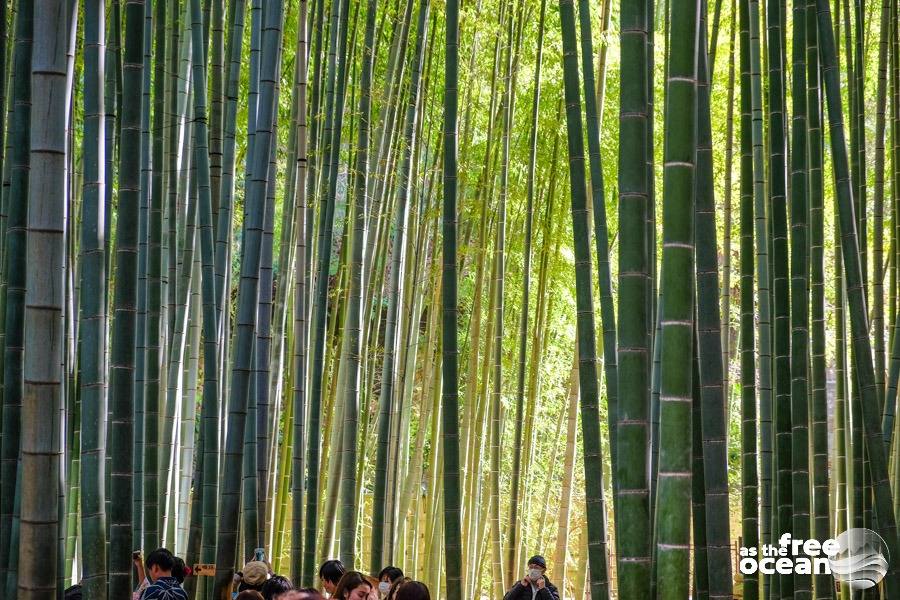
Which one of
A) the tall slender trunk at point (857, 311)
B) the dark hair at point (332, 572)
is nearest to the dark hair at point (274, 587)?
the dark hair at point (332, 572)

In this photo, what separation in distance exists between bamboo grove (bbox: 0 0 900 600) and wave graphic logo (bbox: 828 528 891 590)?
0.10 m

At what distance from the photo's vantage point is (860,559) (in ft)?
14.4

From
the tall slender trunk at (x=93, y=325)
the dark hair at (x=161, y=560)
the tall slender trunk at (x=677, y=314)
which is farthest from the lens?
the dark hair at (x=161, y=560)

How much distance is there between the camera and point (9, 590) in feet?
10.0

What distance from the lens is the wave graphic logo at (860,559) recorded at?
424 centimetres

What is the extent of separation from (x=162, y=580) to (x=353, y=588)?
2.18ft

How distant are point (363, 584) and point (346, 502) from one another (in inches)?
71.8

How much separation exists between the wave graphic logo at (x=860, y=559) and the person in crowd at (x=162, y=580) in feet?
8.88

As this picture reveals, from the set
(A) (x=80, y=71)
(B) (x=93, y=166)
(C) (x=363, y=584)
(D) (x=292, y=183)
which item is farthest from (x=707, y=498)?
(A) (x=80, y=71)

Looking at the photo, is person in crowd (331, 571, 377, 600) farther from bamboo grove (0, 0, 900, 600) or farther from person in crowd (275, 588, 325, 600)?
person in crowd (275, 588, 325, 600)

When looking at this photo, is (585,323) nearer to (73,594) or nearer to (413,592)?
(413,592)

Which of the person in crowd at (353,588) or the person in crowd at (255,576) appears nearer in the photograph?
the person in crowd at (353,588)

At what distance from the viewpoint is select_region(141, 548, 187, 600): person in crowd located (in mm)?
3361

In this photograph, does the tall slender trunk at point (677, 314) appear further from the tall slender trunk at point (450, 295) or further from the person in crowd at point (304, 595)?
the tall slender trunk at point (450, 295)
